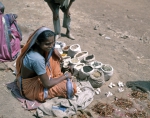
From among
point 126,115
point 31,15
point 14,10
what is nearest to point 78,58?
point 126,115

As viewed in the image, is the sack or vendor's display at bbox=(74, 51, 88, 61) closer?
vendor's display at bbox=(74, 51, 88, 61)

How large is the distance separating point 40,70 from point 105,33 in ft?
10.4

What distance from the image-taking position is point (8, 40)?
488 cm

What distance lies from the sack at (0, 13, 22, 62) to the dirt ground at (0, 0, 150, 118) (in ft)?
0.65

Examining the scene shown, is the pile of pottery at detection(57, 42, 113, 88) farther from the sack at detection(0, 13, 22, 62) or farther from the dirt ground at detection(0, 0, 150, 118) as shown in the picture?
the sack at detection(0, 13, 22, 62)

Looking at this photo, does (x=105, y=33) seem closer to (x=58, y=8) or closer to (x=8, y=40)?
(x=58, y=8)

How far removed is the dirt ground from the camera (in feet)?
13.9

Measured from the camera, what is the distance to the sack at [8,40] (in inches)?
190

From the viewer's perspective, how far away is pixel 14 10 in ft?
24.0

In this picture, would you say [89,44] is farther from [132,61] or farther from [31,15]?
[31,15]

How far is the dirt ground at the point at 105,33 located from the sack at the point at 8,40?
0.65 ft

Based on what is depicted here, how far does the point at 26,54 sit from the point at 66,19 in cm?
251

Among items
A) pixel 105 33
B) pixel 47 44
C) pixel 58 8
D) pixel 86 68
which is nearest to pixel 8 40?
pixel 58 8

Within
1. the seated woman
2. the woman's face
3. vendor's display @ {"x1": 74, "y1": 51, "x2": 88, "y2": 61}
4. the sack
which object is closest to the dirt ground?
the sack
